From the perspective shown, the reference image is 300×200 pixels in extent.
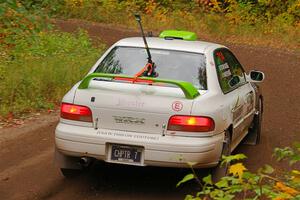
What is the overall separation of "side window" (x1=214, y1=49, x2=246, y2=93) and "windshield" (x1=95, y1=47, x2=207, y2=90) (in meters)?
0.31

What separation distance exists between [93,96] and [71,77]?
613cm

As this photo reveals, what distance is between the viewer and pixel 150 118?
6227 millimetres

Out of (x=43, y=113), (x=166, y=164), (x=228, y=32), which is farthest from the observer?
(x=228, y=32)

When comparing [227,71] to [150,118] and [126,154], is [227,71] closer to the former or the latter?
[150,118]

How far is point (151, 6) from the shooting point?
30859mm

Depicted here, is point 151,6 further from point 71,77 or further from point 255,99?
point 255,99

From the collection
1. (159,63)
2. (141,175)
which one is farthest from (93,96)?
(141,175)

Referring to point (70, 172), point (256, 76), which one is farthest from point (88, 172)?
point (256, 76)

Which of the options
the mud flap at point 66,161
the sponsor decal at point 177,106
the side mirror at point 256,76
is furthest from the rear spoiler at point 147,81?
the side mirror at point 256,76

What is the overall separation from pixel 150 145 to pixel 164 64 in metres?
1.26

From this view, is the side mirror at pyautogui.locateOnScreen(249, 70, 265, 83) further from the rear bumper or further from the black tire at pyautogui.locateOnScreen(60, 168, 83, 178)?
the black tire at pyautogui.locateOnScreen(60, 168, 83, 178)

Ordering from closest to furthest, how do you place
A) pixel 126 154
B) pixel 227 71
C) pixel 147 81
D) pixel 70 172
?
pixel 126 154 < pixel 147 81 < pixel 70 172 < pixel 227 71

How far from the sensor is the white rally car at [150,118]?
20.3ft

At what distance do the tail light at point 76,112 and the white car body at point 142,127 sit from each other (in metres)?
0.04
